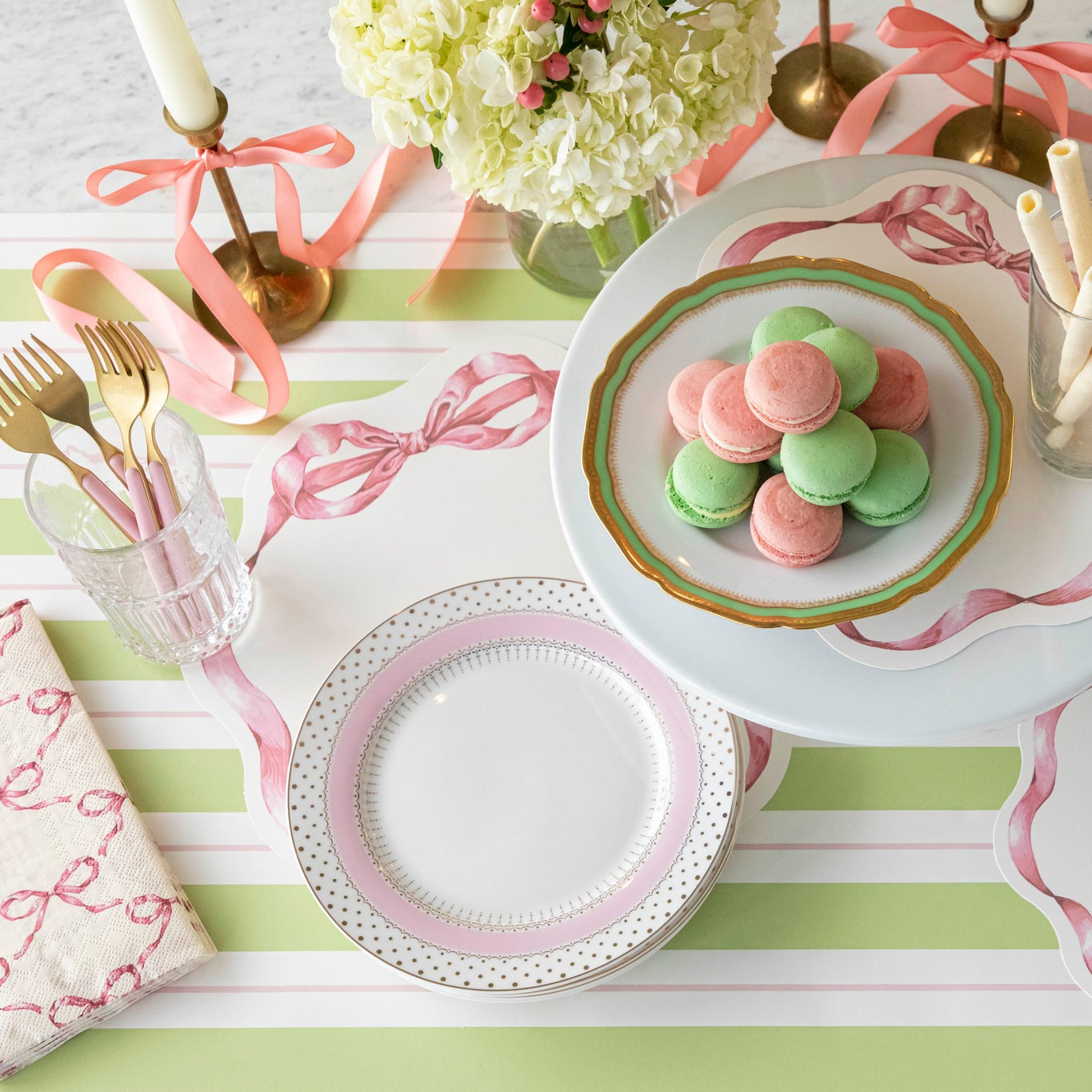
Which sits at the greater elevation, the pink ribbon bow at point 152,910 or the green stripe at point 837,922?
the pink ribbon bow at point 152,910

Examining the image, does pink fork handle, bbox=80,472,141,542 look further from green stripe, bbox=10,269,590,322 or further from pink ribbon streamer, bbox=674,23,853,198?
pink ribbon streamer, bbox=674,23,853,198

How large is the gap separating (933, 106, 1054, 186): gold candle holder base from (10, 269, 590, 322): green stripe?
1.30 feet

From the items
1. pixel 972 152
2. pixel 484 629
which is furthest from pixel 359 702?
pixel 972 152

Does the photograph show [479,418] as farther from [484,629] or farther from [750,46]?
[750,46]

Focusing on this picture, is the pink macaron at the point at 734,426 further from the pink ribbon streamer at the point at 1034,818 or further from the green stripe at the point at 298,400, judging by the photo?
the green stripe at the point at 298,400

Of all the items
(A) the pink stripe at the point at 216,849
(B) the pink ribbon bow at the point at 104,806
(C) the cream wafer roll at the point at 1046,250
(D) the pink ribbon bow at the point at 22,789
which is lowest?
(A) the pink stripe at the point at 216,849

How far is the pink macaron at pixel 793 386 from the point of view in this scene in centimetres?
72

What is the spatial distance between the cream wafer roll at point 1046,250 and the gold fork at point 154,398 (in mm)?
629

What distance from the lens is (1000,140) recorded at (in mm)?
1117

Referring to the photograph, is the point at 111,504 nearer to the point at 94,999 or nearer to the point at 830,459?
the point at 94,999

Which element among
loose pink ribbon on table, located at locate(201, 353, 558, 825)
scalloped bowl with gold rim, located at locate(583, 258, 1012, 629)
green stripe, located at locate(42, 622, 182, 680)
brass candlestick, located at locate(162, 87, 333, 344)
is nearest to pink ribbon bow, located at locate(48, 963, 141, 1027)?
green stripe, located at locate(42, 622, 182, 680)

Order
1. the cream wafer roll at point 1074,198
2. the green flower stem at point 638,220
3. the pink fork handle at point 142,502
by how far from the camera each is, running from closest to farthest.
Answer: the cream wafer roll at point 1074,198 → the pink fork handle at point 142,502 → the green flower stem at point 638,220

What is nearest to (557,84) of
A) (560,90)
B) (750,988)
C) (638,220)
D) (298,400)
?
(560,90)

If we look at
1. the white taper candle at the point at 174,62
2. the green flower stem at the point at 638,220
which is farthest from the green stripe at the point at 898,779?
the white taper candle at the point at 174,62
